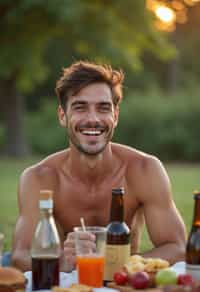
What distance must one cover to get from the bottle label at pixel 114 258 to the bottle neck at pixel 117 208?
142 mm

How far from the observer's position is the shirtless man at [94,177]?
407cm

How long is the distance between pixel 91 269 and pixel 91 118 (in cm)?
121

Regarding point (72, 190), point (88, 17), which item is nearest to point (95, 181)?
point (72, 190)

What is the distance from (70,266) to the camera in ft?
11.3

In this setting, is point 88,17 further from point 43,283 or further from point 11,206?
point 43,283

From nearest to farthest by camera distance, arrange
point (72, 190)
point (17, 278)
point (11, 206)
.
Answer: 1. point (17, 278)
2. point (72, 190)
3. point (11, 206)

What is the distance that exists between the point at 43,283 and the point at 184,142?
26.5 metres

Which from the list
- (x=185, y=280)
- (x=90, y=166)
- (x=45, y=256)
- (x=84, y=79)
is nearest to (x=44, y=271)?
(x=45, y=256)

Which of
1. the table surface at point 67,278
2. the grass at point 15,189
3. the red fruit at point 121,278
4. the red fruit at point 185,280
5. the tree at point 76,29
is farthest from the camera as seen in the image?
the tree at point 76,29

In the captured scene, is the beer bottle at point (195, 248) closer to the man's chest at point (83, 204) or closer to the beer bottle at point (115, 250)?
the beer bottle at point (115, 250)

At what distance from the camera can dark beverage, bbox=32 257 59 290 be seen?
3.03m

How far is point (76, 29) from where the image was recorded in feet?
80.5

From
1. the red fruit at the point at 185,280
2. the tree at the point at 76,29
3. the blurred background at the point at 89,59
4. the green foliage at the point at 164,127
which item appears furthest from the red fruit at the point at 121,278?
the green foliage at the point at 164,127

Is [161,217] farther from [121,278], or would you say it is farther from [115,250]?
[121,278]
